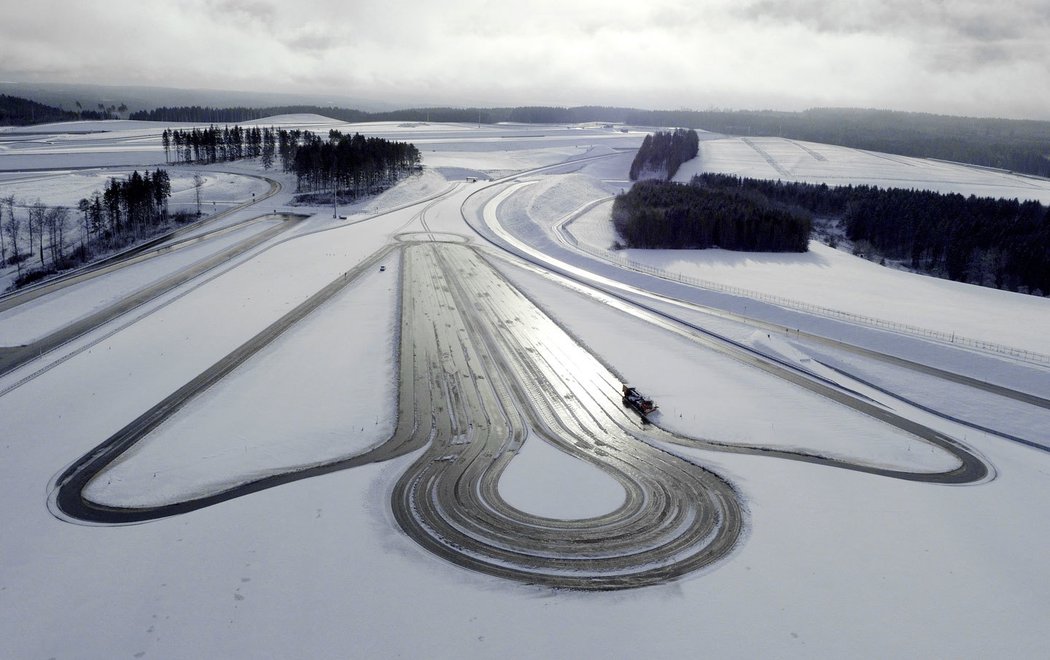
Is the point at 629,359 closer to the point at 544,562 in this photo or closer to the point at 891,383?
the point at 891,383

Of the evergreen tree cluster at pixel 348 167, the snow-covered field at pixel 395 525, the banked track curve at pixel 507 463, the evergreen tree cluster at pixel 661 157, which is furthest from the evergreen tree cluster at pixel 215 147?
the banked track curve at pixel 507 463

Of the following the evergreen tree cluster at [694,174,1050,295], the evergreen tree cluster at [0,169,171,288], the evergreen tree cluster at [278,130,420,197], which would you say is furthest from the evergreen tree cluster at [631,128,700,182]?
the evergreen tree cluster at [0,169,171,288]

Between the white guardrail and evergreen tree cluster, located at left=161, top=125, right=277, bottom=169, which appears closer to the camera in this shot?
the white guardrail

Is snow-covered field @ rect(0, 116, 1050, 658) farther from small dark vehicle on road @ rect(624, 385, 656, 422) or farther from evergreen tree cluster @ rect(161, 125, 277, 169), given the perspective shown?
evergreen tree cluster @ rect(161, 125, 277, 169)

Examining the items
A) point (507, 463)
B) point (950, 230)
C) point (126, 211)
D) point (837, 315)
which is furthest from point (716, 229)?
point (126, 211)

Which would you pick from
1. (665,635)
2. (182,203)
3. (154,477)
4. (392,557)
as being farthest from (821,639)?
(182,203)
